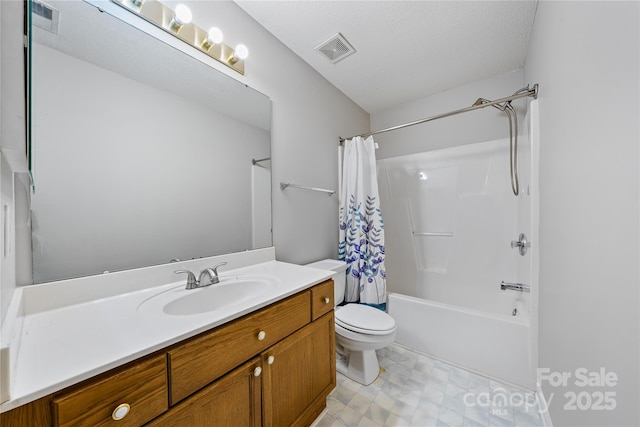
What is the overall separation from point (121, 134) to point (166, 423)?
1.03 meters

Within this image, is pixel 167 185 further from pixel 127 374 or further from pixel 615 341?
pixel 615 341

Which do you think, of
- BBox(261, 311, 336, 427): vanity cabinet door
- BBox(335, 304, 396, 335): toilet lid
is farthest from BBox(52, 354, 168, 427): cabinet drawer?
BBox(335, 304, 396, 335): toilet lid

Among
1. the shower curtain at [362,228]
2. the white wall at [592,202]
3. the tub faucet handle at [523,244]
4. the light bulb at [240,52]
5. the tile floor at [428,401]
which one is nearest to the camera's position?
the white wall at [592,202]

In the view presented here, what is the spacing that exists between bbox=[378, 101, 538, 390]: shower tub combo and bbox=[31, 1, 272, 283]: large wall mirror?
160 cm

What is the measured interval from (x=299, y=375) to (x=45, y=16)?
167 centimetres

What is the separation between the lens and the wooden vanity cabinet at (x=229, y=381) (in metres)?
0.49

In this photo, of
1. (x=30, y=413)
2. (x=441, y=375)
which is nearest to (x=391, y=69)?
(x=441, y=375)

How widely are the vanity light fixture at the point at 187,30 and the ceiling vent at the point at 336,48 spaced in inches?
23.2

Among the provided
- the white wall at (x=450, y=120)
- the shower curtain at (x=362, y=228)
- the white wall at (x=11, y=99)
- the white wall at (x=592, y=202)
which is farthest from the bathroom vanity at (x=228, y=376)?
the white wall at (x=450, y=120)

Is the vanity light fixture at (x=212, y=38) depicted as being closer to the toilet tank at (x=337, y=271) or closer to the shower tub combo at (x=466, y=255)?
the toilet tank at (x=337, y=271)

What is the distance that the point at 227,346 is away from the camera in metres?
0.76

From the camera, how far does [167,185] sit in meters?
1.09

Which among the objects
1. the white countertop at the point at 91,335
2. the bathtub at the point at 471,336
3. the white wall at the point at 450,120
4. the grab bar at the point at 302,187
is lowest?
the bathtub at the point at 471,336

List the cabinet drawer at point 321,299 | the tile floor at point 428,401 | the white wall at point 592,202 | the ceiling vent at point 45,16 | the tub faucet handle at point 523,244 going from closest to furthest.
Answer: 1. the white wall at point 592,202
2. the ceiling vent at point 45,16
3. the cabinet drawer at point 321,299
4. the tile floor at point 428,401
5. the tub faucet handle at point 523,244
